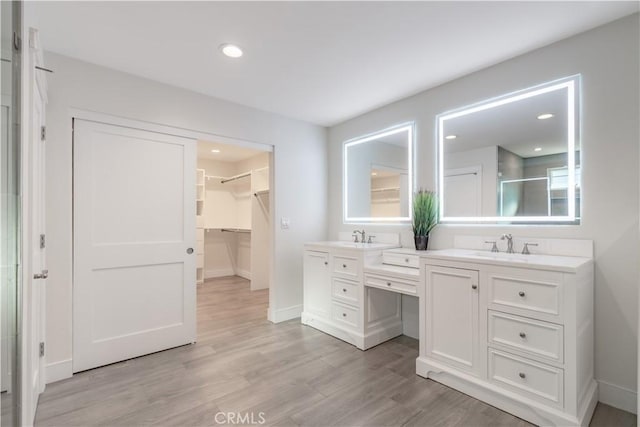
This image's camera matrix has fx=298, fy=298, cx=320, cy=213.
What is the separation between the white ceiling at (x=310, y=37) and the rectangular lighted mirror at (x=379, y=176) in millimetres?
656

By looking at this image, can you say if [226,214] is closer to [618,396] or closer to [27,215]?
[27,215]

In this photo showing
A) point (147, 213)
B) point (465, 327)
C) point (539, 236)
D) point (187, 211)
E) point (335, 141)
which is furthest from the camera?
point (335, 141)

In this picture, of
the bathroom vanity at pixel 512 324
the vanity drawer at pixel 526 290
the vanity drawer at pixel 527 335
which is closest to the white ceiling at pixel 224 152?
the bathroom vanity at pixel 512 324

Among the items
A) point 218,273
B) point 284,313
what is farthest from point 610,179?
point 218,273

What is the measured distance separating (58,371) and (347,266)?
249cm

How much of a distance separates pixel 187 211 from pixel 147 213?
35 cm

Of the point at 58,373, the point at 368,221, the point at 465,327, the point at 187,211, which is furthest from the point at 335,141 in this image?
the point at 58,373

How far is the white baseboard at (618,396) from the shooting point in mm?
1860

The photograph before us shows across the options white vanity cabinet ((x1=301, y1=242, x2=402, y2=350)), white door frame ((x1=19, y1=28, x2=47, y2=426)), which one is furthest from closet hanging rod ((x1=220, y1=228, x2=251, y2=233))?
white door frame ((x1=19, y1=28, x2=47, y2=426))

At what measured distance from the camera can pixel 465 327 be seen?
2.12 metres

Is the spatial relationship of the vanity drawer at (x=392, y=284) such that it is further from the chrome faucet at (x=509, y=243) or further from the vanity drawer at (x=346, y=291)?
the chrome faucet at (x=509, y=243)

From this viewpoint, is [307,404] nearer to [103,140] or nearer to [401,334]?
[401,334]

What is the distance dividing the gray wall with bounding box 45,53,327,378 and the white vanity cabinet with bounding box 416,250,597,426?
6.26 feet

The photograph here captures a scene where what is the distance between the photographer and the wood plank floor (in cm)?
184
